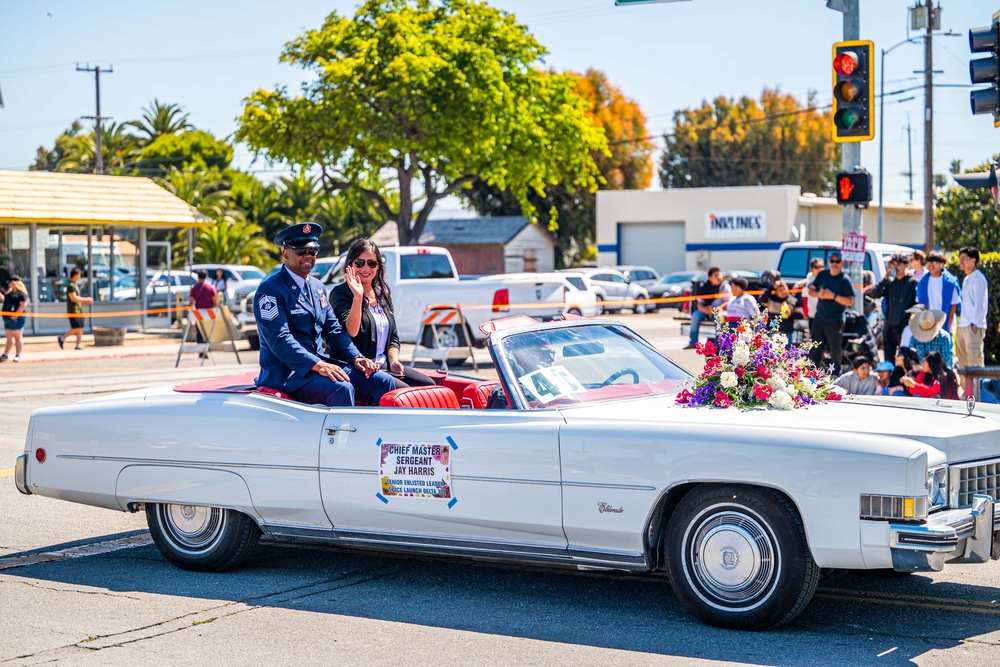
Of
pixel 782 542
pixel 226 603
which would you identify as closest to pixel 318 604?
pixel 226 603

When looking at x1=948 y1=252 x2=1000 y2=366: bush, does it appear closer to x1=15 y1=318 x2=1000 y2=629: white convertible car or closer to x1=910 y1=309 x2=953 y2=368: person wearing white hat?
x1=910 y1=309 x2=953 y2=368: person wearing white hat

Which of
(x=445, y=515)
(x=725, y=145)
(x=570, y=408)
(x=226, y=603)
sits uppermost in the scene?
(x=725, y=145)

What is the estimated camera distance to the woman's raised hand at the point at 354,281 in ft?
25.0

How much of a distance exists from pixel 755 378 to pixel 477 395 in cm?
185

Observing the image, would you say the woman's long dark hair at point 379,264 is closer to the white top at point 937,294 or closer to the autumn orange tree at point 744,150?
the white top at point 937,294

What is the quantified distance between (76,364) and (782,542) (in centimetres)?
1938

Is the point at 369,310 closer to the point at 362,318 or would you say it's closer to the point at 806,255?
the point at 362,318

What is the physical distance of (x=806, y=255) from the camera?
2153 cm

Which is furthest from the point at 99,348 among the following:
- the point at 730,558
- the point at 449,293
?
the point at 730,558

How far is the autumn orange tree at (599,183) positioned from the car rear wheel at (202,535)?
5770cm

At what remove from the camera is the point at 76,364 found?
22453mm

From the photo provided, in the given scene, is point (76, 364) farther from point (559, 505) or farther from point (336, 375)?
point (559, 505)

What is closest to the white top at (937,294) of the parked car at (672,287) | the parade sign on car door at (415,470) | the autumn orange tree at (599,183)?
the parade sign on car door at (415,470)

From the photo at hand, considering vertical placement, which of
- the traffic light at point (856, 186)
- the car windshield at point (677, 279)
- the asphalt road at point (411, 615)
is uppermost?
the traffic light at point (856, 186)
